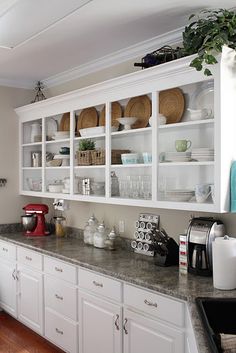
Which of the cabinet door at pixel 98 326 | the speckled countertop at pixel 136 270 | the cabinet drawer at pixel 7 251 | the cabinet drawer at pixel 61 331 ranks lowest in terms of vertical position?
Answer: the cabinet drawer at pixel 61 331

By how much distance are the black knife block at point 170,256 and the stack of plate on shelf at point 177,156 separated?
0.57 meters

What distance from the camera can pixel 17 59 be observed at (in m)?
3.95

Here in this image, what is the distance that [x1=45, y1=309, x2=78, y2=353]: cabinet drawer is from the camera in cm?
Answer: 329

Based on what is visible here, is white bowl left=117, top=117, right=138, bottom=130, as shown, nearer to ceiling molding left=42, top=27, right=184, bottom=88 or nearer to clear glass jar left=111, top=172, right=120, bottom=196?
clear glass jar left=111, top=172, right=120, bottom=196

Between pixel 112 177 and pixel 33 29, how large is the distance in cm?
130

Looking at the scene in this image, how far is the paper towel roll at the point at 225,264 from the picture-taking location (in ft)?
8.02

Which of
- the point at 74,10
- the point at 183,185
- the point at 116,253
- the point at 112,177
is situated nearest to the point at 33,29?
the point at 74,10

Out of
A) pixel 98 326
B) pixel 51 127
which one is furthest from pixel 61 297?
pixel 51 127

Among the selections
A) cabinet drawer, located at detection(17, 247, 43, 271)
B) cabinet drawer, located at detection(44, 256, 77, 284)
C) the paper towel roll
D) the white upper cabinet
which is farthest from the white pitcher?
the paper towel roll

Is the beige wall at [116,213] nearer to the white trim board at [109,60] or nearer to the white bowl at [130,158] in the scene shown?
the white trim board at [109,60]

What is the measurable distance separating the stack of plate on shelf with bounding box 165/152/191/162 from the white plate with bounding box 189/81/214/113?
327 millimetres

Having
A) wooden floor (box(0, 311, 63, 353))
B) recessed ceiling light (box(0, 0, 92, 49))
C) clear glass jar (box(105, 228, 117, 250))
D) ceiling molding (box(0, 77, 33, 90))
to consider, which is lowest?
wooden floor (box(0, 311, 63, 353))

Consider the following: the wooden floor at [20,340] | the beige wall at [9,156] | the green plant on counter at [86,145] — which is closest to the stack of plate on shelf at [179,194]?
the green plant on counter at [86,145]

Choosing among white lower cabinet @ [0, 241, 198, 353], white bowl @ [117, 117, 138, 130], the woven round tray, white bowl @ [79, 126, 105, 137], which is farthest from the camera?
the woven round tray
